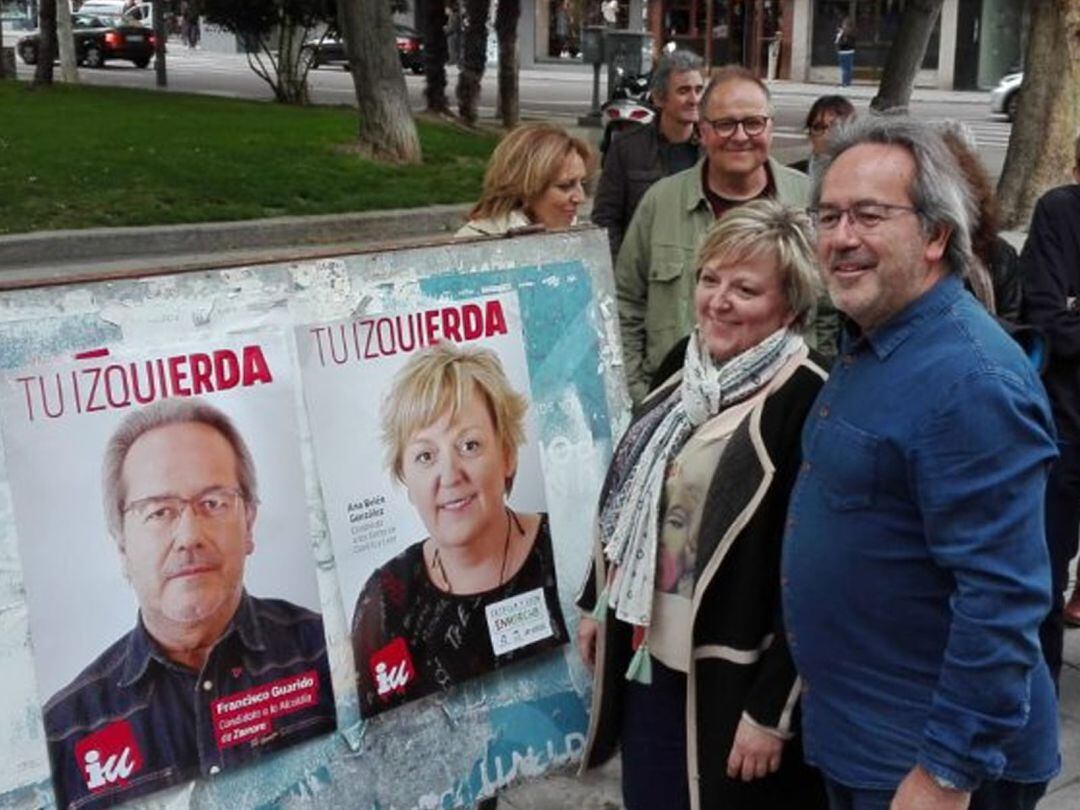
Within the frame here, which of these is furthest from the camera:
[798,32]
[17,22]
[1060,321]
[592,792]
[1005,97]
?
[17,22]

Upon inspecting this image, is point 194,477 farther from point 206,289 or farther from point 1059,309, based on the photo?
point 1059,309

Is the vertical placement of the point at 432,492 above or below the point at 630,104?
below

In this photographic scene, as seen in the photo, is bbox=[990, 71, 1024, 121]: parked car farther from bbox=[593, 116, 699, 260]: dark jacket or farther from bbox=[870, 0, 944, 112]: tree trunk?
bbox=[593, 116, 699, 260]: dark jacket

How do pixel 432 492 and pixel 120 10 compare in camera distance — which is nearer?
pixel 432 492

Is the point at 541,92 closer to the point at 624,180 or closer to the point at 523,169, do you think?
the point at 624,180

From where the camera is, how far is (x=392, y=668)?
322cm

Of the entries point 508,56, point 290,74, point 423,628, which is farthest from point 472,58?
point 423,628

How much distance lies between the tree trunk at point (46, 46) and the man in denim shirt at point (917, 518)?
24050mm

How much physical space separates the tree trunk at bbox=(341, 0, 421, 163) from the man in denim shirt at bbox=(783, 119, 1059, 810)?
1404 centimetres

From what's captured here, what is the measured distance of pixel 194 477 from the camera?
9.51ft

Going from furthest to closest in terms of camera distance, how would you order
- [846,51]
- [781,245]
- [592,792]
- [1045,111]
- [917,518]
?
[846,51]
[1045,111]
[592,792]
[781,245]
[917,518]

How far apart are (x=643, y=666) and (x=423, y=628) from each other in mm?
524

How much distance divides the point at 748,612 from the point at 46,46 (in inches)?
944

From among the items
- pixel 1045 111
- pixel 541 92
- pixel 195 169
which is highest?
pixel 1045 111
